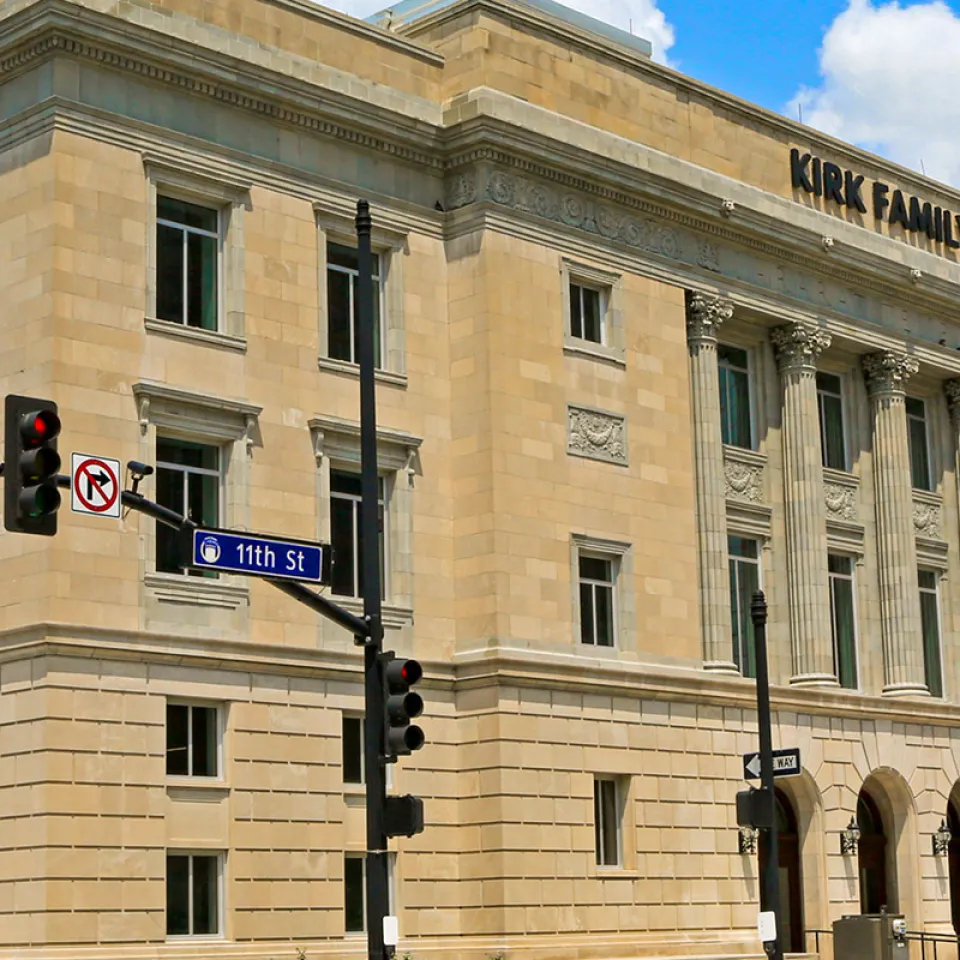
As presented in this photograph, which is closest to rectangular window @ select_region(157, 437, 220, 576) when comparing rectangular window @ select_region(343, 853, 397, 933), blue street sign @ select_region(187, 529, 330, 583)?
rectangular window @ select_region(343, 853, 397, 933)

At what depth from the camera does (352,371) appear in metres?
36.8

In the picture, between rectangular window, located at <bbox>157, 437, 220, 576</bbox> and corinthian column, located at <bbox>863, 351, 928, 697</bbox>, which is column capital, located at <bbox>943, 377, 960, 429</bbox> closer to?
corinthian column, located at <bbox>863, 351, 928, 697</bbox>

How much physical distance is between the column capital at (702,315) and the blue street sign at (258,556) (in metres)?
19.8

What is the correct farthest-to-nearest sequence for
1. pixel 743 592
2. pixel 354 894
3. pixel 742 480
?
1. pixel 742 480
2. pixel 743 592
3. pixel 354 894

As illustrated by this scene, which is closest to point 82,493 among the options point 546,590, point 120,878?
point 120,878

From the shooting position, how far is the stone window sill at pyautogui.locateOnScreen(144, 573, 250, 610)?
32969mm

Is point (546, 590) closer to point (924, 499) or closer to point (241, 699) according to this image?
point (241, 699)

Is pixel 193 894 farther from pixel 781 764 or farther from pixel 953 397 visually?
pixel 953 397

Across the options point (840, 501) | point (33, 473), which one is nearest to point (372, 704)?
point (33, 473)

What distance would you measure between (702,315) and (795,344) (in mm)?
3132

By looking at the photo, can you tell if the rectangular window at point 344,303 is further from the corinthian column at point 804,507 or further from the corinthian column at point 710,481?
the corinthian column at point 804,507

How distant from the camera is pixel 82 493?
22.3 metres

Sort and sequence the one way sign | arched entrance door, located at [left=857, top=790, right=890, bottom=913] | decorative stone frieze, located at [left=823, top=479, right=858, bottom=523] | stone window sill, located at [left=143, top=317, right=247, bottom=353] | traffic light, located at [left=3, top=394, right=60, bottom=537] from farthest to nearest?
decorative stone frieze, located at [left=823, top=479, right=858, bottom=523] → arched entrance door, located at [left=857, top=790, right=890, bottom=913] → stone window sill, located at [left=143, top=317, right=247, bottom=353] → the one way sign → traffic light, located at [left=3, top=394, right=60, bottom=537]

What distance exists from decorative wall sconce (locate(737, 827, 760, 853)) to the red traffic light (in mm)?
23982
